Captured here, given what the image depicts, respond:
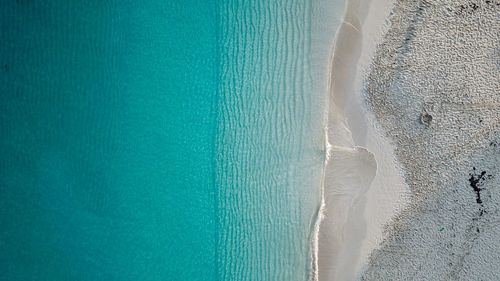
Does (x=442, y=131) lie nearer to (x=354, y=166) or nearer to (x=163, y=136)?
(x=354, y=166)

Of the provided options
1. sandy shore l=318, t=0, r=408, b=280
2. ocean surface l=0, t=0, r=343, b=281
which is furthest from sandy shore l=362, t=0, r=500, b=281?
ocean surface l=0, t=0, r=343, b=281

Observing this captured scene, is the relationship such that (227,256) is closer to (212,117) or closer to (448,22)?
(212,117)

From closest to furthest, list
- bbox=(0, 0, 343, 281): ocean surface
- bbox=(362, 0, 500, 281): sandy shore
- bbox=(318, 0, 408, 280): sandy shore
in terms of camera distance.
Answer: bbox=(362, 0, 500, 281): sandy shore, bbox=(318, 0, 408, 280): sandy shore, bbox=(0, 0, 343, 281): ocean surface

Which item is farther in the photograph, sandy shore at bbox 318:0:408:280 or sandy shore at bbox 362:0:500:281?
sandy shore at bbox 318:0:408:280

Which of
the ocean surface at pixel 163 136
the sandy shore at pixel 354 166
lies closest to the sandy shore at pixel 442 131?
the sandy shore at pixel 354 166

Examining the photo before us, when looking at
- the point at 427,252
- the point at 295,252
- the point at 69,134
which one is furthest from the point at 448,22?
the point at 69,134

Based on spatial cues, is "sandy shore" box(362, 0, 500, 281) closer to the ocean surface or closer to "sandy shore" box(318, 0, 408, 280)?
"sandy shore" box(318, 0, 408, 280)
